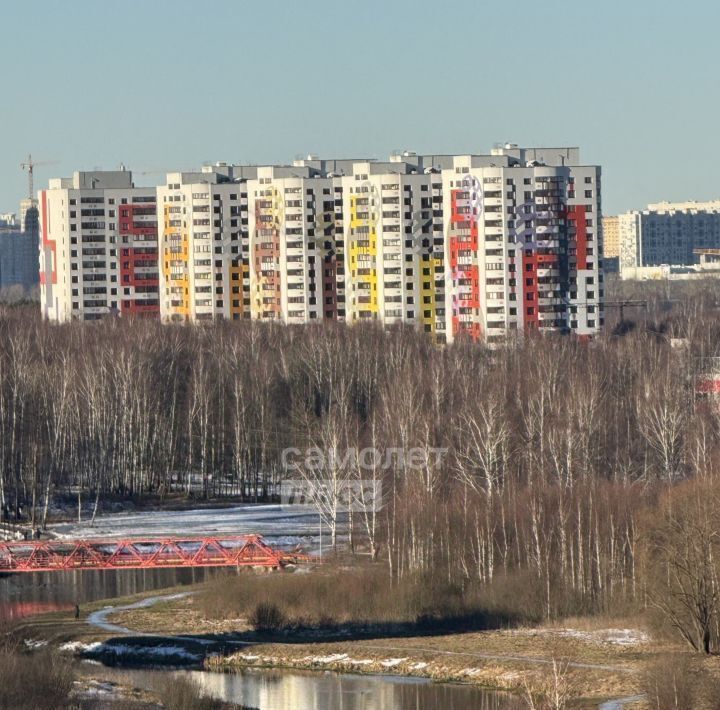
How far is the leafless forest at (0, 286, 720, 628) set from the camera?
46438mm

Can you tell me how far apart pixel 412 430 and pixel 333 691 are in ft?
73.6

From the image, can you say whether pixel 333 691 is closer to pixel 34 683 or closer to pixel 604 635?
pixel 604 635

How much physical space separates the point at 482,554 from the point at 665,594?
7052 mm

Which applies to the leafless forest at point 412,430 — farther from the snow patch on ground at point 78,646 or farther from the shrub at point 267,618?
the snow patch on ground at point 78,646

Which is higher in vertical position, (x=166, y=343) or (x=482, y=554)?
(x=166, y=343)

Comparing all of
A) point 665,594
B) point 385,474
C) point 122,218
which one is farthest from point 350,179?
point 665,594

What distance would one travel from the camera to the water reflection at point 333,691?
37.8 meters

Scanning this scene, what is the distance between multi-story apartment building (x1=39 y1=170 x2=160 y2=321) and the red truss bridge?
5974cm

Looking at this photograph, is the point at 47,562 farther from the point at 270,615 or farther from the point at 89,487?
the point at 89,487

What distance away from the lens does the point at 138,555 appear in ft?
179

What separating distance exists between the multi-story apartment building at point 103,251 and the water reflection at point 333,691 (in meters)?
75.8

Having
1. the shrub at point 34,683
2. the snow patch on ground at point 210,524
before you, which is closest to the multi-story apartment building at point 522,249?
the snow patch on ground at point 210,524

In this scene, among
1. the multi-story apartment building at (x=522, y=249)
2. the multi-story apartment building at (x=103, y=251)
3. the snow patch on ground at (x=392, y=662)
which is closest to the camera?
the snow patch on ground at (x=392, y=662)

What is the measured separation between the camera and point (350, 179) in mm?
106438
